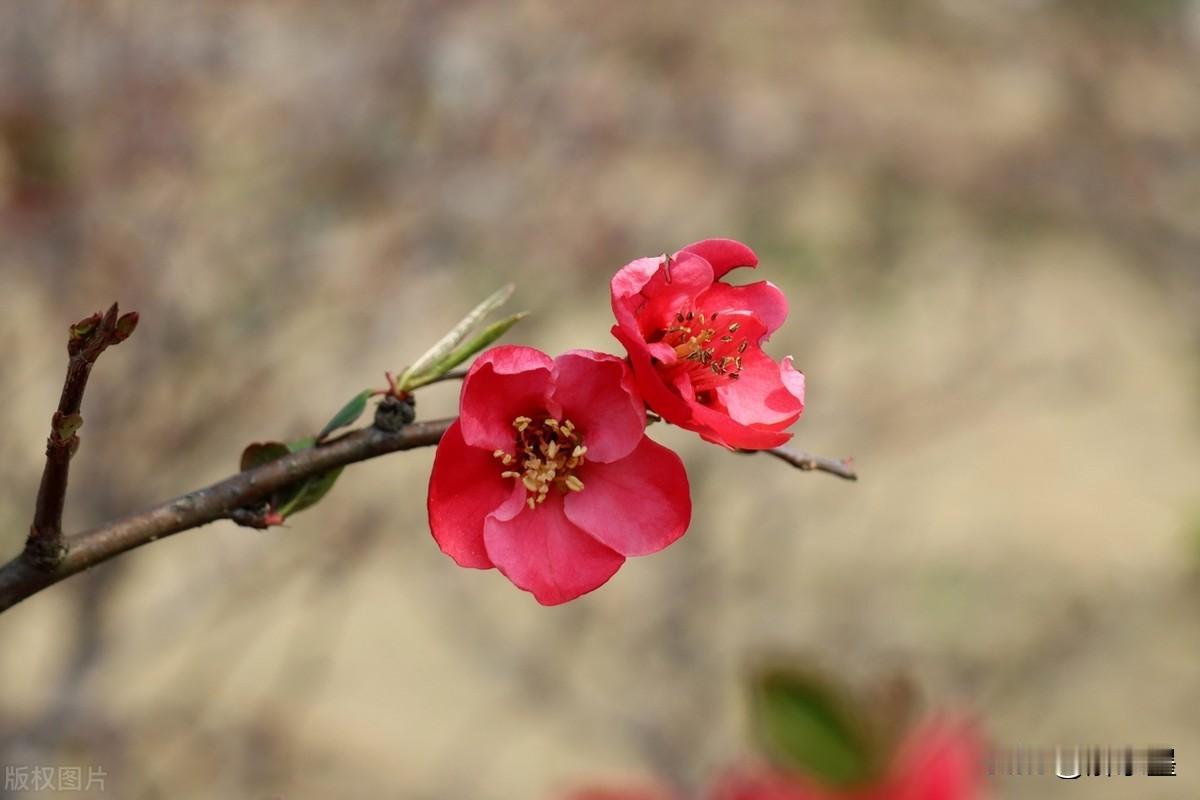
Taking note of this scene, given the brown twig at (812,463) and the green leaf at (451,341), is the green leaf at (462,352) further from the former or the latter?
the brown twig at (812,463)

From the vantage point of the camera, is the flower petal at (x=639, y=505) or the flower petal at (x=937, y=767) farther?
the flower petal at (x=639, y=505)

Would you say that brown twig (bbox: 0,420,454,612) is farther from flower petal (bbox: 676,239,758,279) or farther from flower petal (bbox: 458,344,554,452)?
flower petal (bbox: 676,239,758,279)

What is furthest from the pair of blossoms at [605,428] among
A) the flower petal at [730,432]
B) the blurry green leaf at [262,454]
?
the blurry green leaf at [262,454]

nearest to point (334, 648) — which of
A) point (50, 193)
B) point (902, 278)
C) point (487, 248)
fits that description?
point (487, 248)

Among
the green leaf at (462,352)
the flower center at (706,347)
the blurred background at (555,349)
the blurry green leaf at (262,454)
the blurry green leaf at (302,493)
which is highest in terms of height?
the blurred background at (555,349)

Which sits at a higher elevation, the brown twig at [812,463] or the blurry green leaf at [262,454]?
the brown twig at [812,463]
